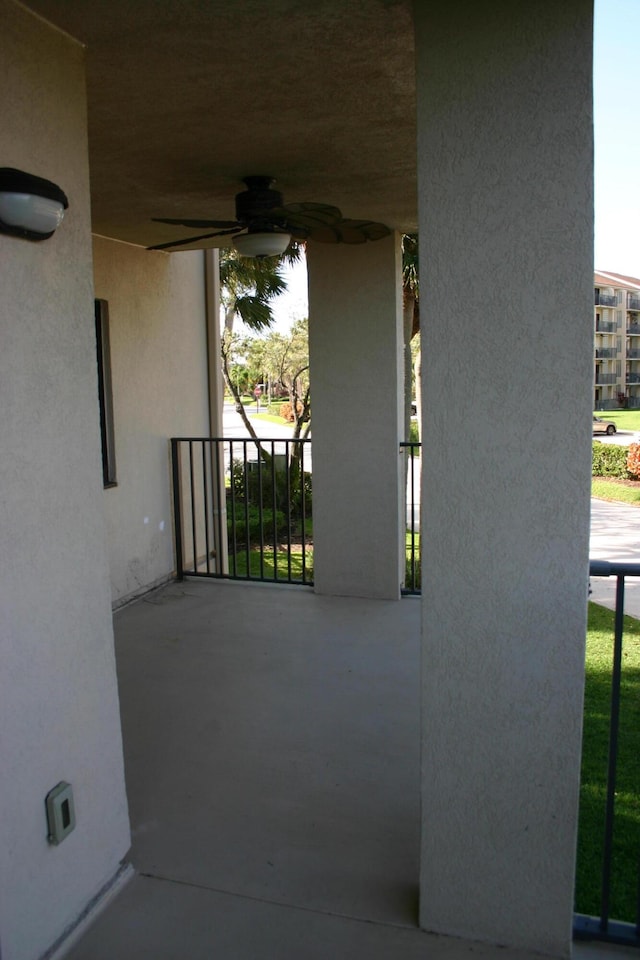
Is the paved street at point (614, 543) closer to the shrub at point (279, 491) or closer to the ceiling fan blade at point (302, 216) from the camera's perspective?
the ceiling fan blade at point (302, 216)

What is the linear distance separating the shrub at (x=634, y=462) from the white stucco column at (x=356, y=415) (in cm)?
1399

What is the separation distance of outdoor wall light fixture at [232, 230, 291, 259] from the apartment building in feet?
175

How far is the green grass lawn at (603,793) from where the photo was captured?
7.45 ft

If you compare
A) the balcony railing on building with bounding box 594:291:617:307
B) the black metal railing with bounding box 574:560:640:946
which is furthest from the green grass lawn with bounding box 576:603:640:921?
the balcony railing on building with bounding box 594:291:617:307

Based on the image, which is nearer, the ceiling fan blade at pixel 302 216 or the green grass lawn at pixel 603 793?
the green grass lawn at pixel 603 793

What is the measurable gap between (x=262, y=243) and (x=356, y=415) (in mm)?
1528

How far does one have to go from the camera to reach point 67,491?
2.00 meters

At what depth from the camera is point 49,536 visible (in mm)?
1926

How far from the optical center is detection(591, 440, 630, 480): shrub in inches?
715

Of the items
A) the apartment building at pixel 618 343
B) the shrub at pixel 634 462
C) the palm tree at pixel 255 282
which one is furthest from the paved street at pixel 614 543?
the apartment building at pixel 618 343

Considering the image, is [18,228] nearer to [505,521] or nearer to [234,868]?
[505,521]

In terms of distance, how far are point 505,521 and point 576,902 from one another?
1.33 m

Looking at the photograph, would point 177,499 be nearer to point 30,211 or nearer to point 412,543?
point 412,543

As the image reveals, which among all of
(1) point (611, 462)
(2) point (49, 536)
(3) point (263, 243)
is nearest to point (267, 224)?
(3) point (263, 243)
